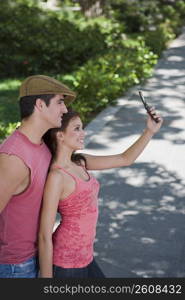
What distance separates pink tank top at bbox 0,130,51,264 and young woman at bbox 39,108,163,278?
5 centimetres

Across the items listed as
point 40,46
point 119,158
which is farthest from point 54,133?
point 40,46

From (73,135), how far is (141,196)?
12.3 ft

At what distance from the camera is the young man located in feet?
9.11

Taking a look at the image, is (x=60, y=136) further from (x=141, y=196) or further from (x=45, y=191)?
(x=141, y=196)

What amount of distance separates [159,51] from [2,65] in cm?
413

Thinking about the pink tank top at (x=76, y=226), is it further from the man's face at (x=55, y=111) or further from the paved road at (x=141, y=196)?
the paved road at (x=141, y=196)

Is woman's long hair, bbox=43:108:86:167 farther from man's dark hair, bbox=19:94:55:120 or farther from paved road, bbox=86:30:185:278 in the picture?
paved road, bbox=86:30:185:278

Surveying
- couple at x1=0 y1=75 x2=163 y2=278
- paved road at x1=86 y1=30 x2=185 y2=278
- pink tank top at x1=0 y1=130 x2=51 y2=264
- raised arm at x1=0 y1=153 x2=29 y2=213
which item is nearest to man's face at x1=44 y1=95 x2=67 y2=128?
couple at x1=0 y1=75 x2=163 y2=278

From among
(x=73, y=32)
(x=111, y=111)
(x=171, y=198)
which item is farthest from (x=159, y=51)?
(x=171, y=198)

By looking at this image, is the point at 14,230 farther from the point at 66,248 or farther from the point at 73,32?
the point at 73,32

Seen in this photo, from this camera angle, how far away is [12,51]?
14125 millimetres

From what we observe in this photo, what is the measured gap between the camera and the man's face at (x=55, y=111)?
9.48ft

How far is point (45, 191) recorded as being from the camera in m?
2.96

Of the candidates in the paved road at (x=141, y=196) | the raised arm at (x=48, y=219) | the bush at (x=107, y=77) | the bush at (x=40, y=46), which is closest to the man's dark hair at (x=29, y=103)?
the raised arm at (x=48, y=219)
